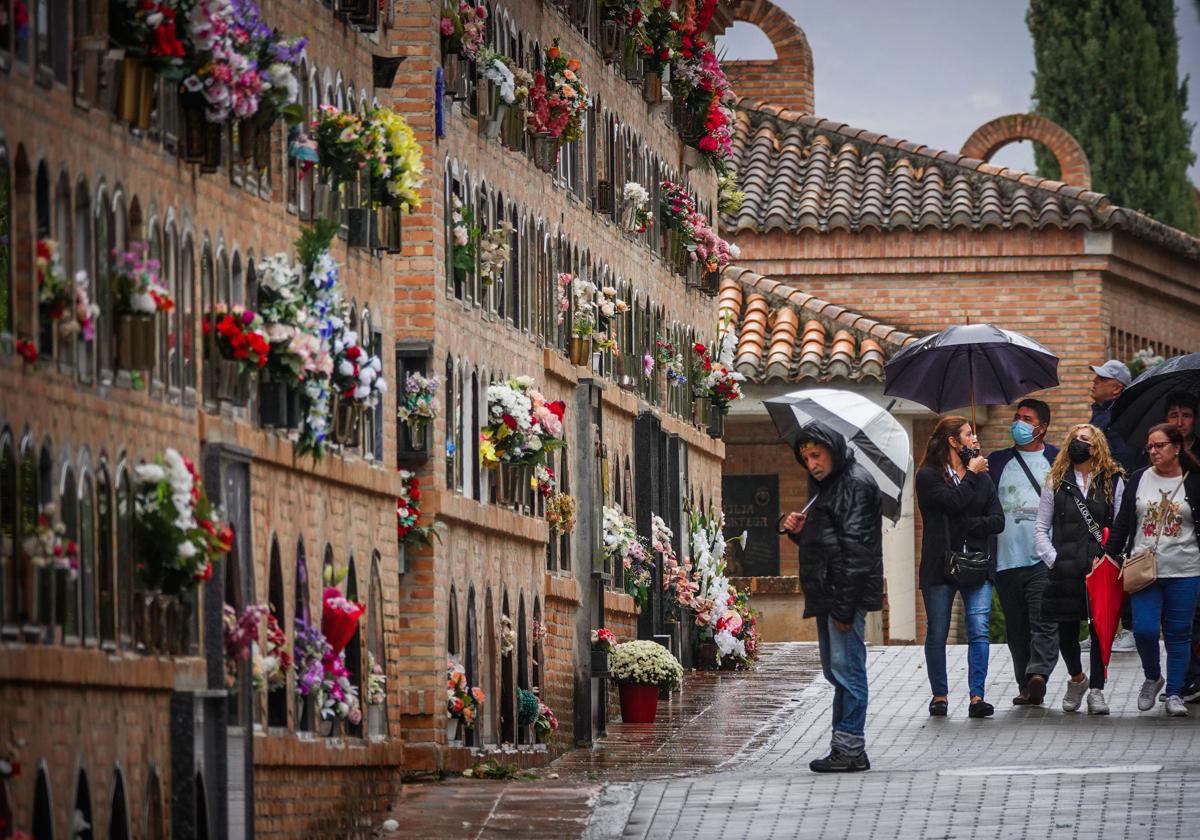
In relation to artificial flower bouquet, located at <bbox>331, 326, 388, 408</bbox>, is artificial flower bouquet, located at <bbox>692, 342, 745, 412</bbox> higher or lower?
higher

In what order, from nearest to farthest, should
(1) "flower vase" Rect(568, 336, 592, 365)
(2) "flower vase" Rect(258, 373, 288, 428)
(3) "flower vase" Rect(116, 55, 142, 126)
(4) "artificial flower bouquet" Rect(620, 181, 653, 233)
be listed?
(3) "flower vase" Rect(116, 55, 142, 126) < (2) "flower vase" Rect(258, 373, 288, 428) < (1) "flower vase" Rect(568, 336, 592, 365) < (4) "artificial flower bouquet" Rect(620, 181, 653, 233)

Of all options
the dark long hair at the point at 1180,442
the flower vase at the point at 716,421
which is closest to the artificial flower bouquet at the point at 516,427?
the dark long hair at the point at 1180,442

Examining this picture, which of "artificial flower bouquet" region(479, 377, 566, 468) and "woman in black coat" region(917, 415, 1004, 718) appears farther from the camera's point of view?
"woman in black coat" region(917, 415, 1004, 718)

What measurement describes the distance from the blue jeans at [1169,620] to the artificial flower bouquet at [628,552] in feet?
15.8

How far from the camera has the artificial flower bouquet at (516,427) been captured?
18.2 meters

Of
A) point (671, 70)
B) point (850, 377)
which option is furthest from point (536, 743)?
point (850, 377)

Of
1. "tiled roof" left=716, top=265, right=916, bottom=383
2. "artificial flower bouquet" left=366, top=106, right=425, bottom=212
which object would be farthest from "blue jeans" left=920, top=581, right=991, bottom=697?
"tiled roof" left=716, top=265, right=916, bottom=383

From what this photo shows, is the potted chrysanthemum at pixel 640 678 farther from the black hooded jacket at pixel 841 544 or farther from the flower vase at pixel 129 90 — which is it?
the flower vase at pixel 129 90

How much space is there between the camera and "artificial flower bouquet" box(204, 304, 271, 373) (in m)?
12.1

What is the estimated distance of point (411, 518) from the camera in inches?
648

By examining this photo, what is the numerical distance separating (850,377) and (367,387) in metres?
19.1

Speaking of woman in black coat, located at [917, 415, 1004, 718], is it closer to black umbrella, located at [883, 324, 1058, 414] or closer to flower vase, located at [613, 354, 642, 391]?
black umbrella, located at [883, 324, 1058, 414]

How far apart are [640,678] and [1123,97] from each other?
31.6m

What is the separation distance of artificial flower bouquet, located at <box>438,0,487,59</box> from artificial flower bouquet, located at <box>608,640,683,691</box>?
5510 mm
